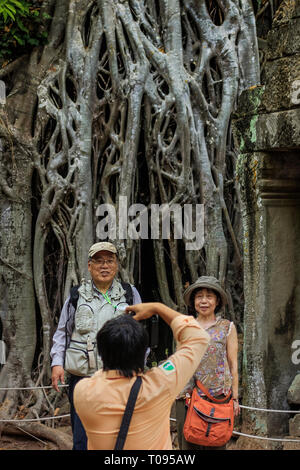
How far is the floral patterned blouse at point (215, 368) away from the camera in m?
3.37

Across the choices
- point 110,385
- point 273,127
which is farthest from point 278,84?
point 110,385

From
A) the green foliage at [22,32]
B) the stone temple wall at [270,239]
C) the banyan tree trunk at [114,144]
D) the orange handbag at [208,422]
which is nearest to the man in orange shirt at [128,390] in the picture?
the orange handbag at [208,422]

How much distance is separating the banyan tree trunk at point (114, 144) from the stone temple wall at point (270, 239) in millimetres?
1310

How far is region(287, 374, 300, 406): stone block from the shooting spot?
4367 millimetres

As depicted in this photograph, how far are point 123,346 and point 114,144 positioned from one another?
12.9 feet

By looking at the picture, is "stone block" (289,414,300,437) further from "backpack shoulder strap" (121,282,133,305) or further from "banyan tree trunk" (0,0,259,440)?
"banyan tree trunk" (0,0,259,440)

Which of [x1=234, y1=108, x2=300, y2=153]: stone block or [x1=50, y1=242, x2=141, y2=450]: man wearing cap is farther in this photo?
[x1=234, y1=108, x2=300, y2=153]: stone block

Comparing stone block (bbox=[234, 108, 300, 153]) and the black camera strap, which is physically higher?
stone block (bbox=[234, 108, 300, 153])

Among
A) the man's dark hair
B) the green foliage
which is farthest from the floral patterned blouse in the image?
the green foliage

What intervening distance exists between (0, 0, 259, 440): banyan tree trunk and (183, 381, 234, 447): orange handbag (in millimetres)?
2478

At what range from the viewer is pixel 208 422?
3277 millimetres

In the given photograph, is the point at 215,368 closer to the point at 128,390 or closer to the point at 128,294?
the point at 128,294

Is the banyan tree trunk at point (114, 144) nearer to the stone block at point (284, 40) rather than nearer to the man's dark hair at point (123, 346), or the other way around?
the stone block at point (284, 40)

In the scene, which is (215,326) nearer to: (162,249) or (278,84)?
(278,84)
